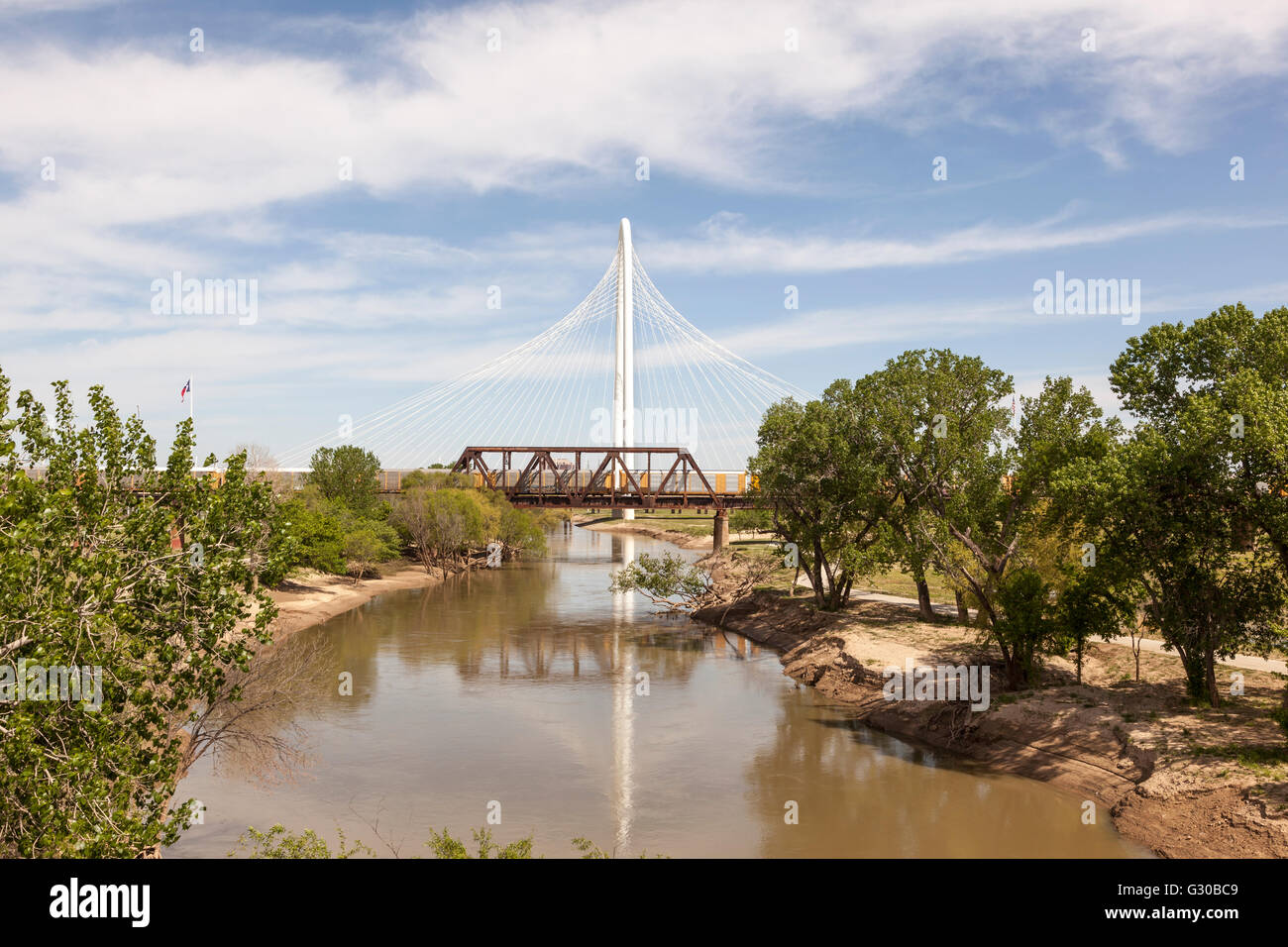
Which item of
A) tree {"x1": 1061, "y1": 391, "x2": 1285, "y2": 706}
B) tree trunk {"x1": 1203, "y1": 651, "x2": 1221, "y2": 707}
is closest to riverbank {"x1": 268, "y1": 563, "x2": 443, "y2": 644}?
tree {"x1": 1061, "y1": 391, "x2": 1285, "y2": 706}

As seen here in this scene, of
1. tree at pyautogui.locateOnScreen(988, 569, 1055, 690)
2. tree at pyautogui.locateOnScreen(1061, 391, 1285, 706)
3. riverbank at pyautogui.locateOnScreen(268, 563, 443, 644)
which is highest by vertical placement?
tree at pyautogui.locateOnScreen(1061, 391, 1285, 706)

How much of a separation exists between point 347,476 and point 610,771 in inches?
2426

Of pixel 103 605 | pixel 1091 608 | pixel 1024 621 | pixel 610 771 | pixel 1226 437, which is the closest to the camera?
pixel 103 605

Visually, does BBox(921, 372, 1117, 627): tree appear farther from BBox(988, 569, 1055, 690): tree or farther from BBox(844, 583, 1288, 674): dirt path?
BBox(844, 583, 1288, 674): dirt path

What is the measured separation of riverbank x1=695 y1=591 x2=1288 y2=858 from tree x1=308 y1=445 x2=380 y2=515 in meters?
52.8

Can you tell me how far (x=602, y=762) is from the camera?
30719 mm

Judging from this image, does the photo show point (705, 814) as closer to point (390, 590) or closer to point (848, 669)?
point (848, 669)

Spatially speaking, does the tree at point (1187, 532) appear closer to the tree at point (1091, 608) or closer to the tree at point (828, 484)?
the tree at point (1091, 608)

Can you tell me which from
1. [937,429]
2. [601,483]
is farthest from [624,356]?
[937,429]

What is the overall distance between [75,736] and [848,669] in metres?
33.2

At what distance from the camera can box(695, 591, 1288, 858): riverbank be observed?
22.5m

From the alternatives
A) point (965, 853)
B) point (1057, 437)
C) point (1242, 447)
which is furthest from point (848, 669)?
point (1242, 447)

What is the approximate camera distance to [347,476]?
277 ft

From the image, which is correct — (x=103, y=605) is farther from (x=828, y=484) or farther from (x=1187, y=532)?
(x=828, y=484)
